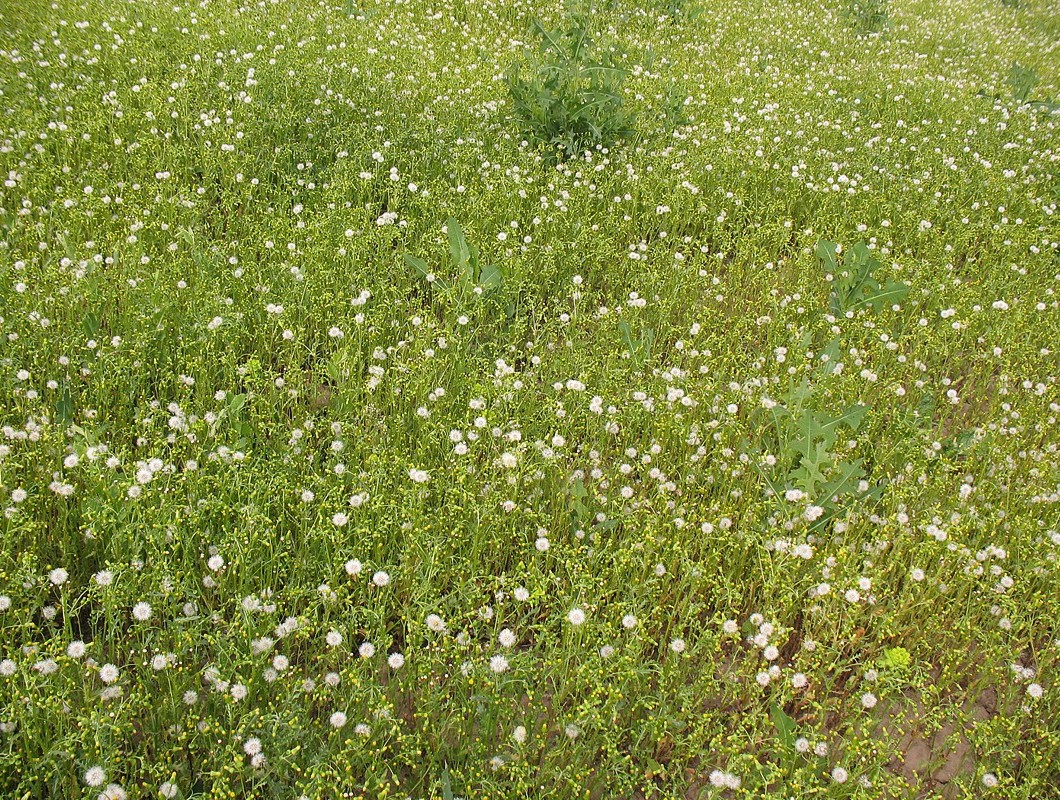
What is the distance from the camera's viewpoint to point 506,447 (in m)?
3.50

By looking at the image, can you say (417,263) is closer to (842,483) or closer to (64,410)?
(64,410)

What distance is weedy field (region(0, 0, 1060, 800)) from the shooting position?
8.13 feet

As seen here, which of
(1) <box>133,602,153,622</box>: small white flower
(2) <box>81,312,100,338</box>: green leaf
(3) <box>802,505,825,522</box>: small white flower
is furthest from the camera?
(2) <box>81,312,100,338</box>: green leaf

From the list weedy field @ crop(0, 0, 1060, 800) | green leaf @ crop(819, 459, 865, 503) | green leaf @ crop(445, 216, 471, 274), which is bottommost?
weedy field @ crop(0, 0, 1060, 800)

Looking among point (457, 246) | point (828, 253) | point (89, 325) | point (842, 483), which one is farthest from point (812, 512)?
point (89, 325)

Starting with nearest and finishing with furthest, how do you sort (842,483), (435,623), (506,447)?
(435,623) < (842,483) < (506,447)

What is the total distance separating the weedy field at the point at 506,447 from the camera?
2.48 meters

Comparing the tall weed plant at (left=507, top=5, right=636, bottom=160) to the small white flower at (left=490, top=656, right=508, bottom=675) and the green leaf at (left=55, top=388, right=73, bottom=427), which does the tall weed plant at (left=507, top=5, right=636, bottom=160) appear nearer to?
the green leaf at (left=55, top=388, right=73, bottom=427)

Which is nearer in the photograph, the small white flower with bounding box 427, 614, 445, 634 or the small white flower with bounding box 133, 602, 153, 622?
the small white flower with bounding box 133, 602, 153, 622

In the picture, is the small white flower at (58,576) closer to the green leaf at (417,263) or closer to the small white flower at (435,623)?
the small white flower at (435,623)

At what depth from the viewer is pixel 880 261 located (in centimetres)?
473

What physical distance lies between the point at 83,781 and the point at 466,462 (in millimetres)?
1726

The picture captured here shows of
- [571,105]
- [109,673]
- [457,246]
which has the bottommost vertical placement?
[109,673]

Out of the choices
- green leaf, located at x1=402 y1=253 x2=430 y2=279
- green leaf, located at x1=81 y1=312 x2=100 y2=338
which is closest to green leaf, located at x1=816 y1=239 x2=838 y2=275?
green leaf, located at x1=402 y1=253 x2=430 y2=279
